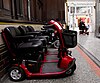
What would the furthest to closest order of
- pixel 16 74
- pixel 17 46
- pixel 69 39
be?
pixel 69 39 < pixel 17 46 < pixel 16 74

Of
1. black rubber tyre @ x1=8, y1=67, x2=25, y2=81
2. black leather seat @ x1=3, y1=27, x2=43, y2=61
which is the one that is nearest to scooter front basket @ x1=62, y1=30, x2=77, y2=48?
black leather seat @ x1=3, y1=27, x2=43, y2=61

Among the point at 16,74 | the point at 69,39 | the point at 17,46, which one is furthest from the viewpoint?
the point at 69,39

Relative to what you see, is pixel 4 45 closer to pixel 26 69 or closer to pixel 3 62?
pixel 3 62

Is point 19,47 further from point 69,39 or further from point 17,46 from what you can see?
point 69,39

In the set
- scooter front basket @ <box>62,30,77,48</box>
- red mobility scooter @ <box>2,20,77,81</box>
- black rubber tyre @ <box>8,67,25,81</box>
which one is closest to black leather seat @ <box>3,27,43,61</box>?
red mobility scooter @ <box>2,20,77,81</box>

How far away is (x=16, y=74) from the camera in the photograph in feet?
9.17

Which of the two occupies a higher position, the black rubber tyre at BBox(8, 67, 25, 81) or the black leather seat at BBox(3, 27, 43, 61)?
the black leather seat at BBox(3, 27, 43, 61)

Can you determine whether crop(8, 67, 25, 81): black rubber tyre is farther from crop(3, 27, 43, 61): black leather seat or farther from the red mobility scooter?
crop(3, 27, 43, 61): black leather seat

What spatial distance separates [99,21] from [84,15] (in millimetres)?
9859

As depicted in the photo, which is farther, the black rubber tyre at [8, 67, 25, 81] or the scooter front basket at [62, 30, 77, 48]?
the scooter front basket at [62, 30, 77, 48]

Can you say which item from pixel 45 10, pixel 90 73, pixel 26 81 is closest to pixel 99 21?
pixel 45 10

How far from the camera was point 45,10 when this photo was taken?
11.8m

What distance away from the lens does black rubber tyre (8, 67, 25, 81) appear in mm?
2775

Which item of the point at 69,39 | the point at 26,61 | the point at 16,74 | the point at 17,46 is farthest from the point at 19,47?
the point at 69,39
